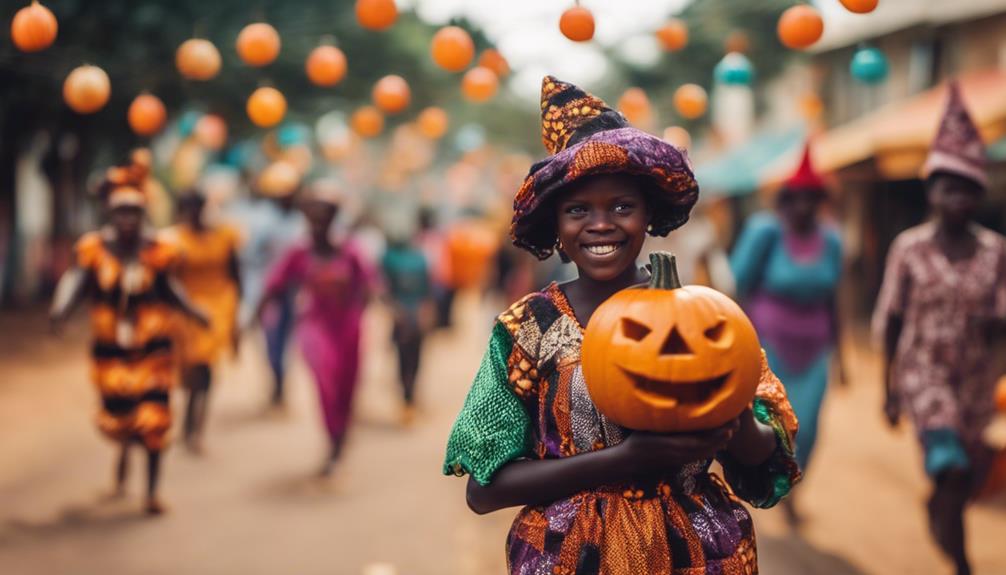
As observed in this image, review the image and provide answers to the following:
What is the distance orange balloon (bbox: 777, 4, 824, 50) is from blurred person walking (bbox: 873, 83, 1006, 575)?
78cm

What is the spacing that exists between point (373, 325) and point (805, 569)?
16.5 metres

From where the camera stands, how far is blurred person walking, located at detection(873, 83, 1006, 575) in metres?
5.52

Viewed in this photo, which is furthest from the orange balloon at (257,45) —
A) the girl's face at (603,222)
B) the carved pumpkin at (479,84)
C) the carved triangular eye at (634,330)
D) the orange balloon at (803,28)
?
the carved triangular eye at (634,330)

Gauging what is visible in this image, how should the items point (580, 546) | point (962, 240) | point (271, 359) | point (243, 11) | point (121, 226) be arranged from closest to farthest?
point (580, 546)
point (962, 240)
point (121, 226)
point (271, 359)
point (243, 11)

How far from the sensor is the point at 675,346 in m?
2.54

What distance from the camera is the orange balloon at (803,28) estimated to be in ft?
18.4

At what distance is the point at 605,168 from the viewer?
8.70 ft

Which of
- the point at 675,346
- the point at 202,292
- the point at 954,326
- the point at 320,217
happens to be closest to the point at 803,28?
the point at 954,326

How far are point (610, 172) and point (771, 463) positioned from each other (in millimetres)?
869

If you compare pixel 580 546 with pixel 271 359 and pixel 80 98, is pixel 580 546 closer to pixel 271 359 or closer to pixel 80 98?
pixel 80 98

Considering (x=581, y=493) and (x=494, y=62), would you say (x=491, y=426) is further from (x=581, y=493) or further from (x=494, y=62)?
(x=494, y=62)

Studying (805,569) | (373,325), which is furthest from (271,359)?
(373,325)

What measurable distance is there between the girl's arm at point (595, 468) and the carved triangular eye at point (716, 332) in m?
0.21

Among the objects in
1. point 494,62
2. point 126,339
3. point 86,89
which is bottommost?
point 126,339
